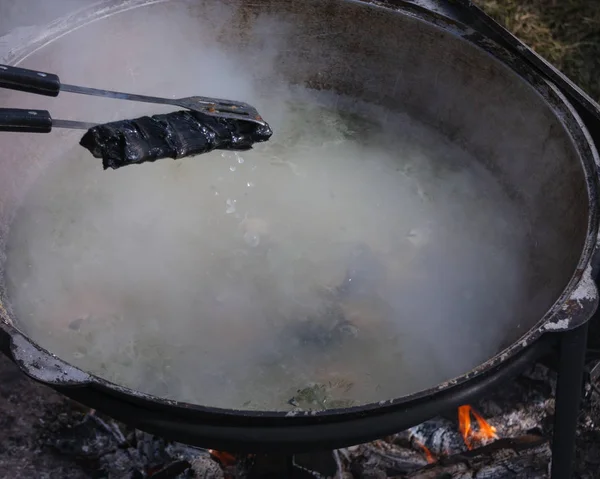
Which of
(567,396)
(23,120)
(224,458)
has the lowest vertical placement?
(224,458)

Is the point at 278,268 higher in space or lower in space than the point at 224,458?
higher

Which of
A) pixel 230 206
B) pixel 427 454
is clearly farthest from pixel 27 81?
pixel 427 454

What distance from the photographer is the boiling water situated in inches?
76.0

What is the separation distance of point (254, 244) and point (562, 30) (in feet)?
8.51

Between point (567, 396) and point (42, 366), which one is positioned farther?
point (567, 396)

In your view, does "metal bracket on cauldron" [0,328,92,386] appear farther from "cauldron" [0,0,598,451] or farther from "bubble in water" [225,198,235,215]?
"bubble in water" [225,198,235,215]

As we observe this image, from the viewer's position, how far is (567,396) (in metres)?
1.70

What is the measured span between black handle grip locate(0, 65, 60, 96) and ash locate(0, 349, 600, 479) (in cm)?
118

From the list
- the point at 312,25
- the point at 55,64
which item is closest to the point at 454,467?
the point at 312,25

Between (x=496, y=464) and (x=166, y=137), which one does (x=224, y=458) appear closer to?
(x=496, y=464)

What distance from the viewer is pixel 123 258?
2201mm

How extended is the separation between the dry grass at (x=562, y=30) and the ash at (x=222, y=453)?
6.44 feet

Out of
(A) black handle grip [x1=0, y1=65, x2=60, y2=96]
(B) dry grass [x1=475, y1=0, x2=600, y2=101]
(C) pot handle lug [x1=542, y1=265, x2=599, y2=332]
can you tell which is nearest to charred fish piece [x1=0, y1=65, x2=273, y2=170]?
(A) black handle grip [x1=0, y1=65, x2=60, y2=96]

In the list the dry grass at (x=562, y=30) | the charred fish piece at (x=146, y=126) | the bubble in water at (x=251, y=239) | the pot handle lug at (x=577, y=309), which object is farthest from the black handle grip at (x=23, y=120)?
the dry grass at (x=562, y=30)
